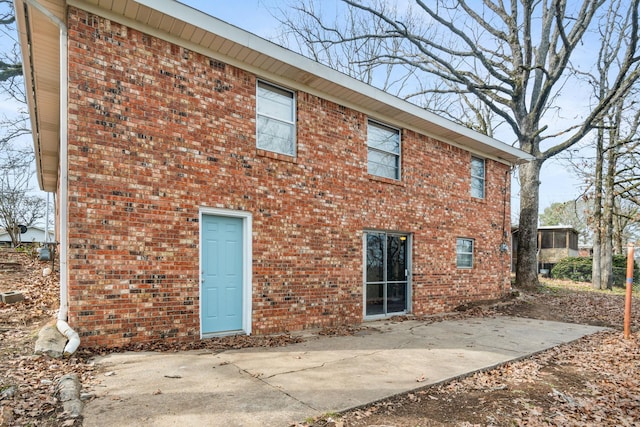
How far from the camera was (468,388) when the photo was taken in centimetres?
465

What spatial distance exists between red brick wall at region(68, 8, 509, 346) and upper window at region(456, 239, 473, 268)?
2.84m

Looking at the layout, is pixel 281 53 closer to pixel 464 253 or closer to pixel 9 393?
pixel 9 393

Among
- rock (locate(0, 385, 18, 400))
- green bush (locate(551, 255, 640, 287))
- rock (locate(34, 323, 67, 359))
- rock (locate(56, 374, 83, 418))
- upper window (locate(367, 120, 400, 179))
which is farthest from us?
green bush (locate(551, 255, 640, 287))

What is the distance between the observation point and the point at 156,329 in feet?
18.9

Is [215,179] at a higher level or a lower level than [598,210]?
higher

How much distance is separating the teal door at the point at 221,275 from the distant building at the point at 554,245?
27.6 m

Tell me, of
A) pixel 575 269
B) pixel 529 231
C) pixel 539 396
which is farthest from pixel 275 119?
pixel 575 269

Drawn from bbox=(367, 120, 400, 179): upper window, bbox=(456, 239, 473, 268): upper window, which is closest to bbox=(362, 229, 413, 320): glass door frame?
bbox=(367, 120, 400, 179): upper window

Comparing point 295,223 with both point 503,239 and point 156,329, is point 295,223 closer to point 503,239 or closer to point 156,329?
point 156,329

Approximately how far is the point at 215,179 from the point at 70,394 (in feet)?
12.2

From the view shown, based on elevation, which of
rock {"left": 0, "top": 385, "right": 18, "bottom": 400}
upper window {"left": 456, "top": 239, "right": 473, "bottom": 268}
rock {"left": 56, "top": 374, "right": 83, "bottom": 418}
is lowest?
rock {"left": 56, "top": 374, "right": 83, "bottom": 418}

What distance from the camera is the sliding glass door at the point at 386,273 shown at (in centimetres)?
914

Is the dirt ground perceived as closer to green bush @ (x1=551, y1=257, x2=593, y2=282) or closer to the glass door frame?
the glass door frame

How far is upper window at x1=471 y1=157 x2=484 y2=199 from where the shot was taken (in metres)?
12.2
